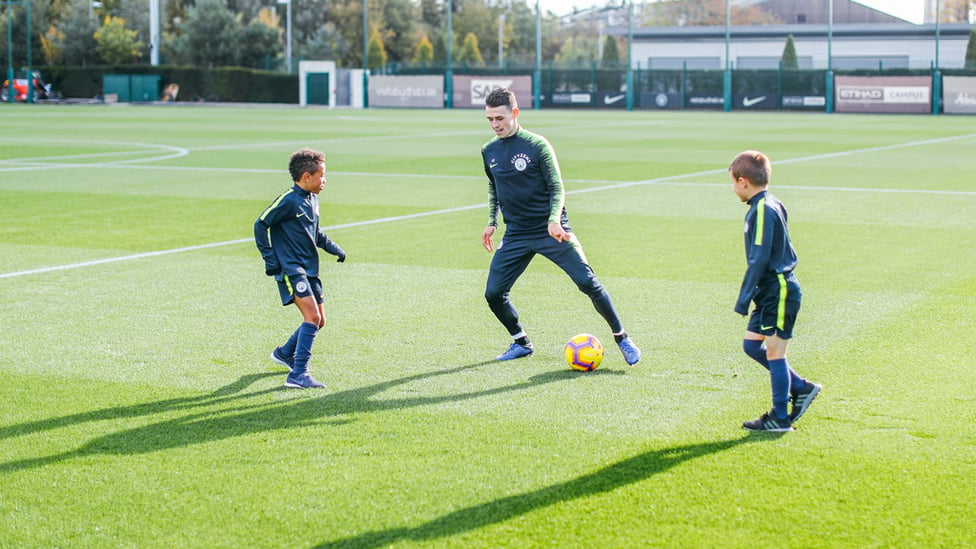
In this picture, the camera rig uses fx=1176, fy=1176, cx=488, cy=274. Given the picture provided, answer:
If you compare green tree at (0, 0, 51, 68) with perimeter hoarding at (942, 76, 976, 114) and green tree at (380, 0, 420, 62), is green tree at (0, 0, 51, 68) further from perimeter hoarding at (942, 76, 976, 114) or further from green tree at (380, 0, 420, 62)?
perimeter hoarding at (942, 76, 976, 114)

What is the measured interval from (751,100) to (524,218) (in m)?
53.3

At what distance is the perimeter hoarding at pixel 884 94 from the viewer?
53.5 meters

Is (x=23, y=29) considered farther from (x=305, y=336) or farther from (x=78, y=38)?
(x=305, y=336)

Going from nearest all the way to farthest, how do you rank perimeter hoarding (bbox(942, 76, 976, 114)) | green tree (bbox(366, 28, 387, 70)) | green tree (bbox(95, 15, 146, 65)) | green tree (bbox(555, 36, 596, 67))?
perimeter hoarding (bbox(942, 76, 976, 114))
green tree (bbox(95, 15, 146, 65))
green tree (bbox(366, 28, 387, 70))
green tree (bbox(555, 36, 596, 67))

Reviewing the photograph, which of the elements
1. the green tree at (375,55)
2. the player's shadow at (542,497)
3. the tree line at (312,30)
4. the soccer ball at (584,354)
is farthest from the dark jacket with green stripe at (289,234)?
the green tree at (375,55)

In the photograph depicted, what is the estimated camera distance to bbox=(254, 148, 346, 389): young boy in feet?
22.1

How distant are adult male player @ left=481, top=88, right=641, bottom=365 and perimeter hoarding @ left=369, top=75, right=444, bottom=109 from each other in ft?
185

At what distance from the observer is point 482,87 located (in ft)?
202

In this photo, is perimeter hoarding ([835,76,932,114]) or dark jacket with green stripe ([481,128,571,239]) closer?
dark jacket with green stripe ([481,128,571,239])

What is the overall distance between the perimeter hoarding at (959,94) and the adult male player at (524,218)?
5057 centimetres

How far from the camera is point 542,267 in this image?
11.0 metres

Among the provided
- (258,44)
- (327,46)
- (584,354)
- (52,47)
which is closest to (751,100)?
(258,44)

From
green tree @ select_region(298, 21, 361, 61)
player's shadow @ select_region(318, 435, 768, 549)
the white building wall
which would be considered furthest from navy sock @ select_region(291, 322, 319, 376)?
green tree @ select_region(298, 21, 361, 61)

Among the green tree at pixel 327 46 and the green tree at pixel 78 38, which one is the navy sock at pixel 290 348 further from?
the green tree at pixel 327 46
